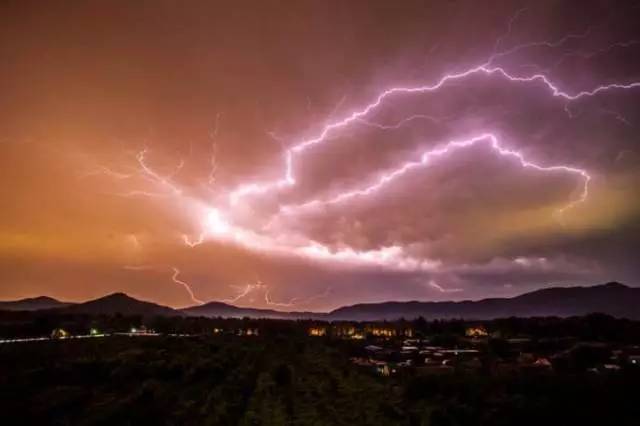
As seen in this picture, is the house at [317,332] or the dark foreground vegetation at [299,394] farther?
the house at [317,332]

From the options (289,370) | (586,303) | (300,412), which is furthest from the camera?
(586,303)

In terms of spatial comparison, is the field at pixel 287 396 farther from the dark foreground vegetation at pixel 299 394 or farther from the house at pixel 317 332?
the house at pixel 317 332

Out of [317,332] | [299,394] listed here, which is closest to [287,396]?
[299,394]

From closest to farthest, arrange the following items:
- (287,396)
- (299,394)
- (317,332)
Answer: (287,396) < (299,394) < (317,332)

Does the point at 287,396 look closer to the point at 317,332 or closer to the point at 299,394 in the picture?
the point at 299,394

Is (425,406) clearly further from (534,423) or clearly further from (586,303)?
(586,303)

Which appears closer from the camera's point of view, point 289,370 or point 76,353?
A: point 289,370

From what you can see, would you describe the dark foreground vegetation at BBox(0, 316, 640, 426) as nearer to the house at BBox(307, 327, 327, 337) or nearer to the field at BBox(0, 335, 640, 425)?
the field at BBox(0, 335, 640, 425)

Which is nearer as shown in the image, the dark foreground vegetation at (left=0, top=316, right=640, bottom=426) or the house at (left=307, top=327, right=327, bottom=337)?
the dark foreground vegetation at (left=0, top=316, right=640, bottom=426)

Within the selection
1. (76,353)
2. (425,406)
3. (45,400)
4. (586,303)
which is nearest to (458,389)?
(425,406)

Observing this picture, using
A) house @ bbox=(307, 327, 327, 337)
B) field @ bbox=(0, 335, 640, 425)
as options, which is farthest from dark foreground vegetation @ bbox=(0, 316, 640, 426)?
house @ bbox=(307, 327, 327, 337)

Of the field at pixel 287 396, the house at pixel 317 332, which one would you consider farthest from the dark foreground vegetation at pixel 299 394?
the house at pixel 317 332
